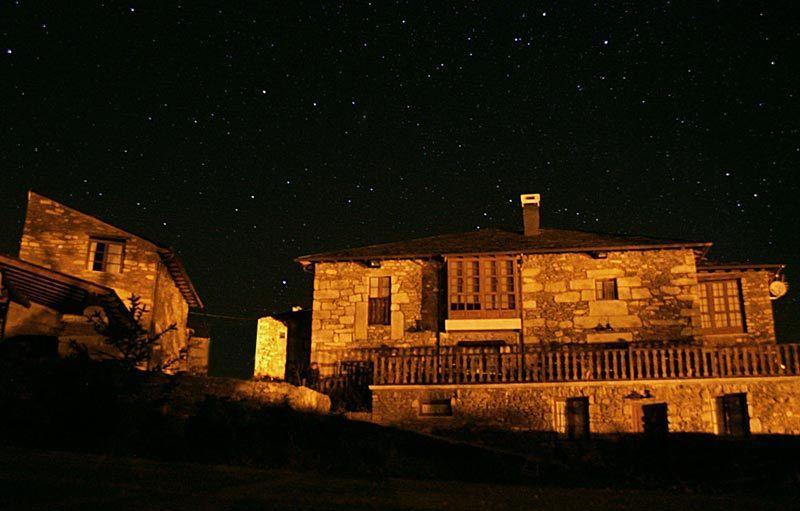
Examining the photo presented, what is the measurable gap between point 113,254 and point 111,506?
21470mm

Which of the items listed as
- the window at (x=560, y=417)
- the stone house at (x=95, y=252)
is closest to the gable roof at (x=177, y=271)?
the stone house at (x=95, y=252)

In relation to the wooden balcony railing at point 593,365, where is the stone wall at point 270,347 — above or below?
above

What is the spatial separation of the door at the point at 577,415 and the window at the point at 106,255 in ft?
52.8

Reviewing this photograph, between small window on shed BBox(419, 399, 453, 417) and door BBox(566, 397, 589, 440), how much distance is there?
3245 millimetres

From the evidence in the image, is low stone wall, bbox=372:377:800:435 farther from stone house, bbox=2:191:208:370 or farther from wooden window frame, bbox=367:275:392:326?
stone house, bbox=2:191:208:370

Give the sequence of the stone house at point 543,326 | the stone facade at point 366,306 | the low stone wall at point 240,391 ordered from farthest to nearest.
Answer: the stone facade at point 366,306 → the stone house at point 543,326 → the low stone wall at point 240,391

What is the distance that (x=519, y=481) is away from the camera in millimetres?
12648

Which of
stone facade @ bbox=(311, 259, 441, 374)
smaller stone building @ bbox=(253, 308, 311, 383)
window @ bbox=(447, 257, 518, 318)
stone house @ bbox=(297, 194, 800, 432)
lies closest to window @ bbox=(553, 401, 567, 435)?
stone house @ bbox=(297, 194, 800, 432)

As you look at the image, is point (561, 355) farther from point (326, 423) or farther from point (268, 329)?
point (268, 329)

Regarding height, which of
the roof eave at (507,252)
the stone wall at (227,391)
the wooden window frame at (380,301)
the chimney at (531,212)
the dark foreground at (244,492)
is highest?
the chimney at (531,212)

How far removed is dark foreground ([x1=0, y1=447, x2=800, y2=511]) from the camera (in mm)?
7109

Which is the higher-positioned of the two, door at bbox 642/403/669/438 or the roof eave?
the roof eave

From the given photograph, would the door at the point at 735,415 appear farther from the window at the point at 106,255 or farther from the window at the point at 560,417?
the window at the point at 106,255

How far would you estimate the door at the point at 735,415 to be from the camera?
19391mm
